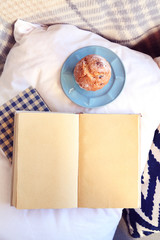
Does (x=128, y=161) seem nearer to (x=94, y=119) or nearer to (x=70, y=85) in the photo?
(x=94, y=119)

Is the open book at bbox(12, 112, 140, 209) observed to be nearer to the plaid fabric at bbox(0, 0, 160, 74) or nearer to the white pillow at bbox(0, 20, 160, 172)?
the white pillow at bbox(0, 20, 160, 172)

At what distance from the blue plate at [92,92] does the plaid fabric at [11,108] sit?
10cm

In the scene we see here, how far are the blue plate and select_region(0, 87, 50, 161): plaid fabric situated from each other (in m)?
0.10

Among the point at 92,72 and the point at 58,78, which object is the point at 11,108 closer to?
the point at 58,78

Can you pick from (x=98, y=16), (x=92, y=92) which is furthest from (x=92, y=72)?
(x=98, y=16)

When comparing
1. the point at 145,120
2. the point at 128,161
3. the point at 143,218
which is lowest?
the point at 143,218

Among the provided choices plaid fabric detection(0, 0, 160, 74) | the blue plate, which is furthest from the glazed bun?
plaid fabric detection(0, 0, 160, 74)

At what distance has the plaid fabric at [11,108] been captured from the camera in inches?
29.5

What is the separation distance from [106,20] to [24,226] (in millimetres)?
716

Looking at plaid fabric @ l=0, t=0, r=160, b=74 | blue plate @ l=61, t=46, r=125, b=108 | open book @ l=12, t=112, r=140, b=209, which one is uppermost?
plaid fabric @ l=0, t=0, r=160, b=74

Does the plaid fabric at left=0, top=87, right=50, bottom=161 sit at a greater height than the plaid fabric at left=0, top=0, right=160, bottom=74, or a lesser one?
lesser

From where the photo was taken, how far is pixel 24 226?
2.43 feet

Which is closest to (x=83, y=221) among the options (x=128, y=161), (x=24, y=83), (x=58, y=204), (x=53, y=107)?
(x=58, y=204)

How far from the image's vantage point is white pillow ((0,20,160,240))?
746 mm
